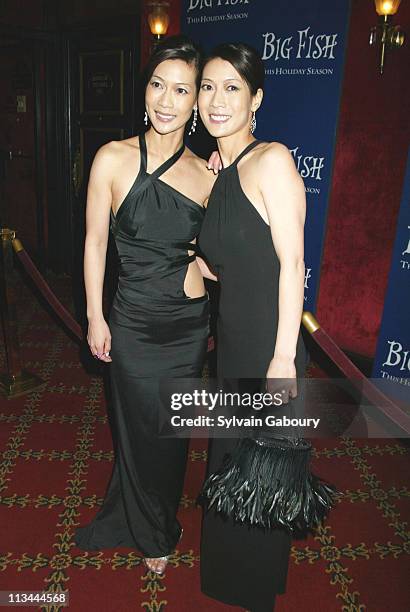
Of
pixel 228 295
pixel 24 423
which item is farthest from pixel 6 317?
pixel 228 295

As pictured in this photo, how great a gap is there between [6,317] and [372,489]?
9.21 ft

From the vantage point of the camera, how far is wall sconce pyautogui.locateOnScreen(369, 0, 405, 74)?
387cm

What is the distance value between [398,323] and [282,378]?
2.34 meters

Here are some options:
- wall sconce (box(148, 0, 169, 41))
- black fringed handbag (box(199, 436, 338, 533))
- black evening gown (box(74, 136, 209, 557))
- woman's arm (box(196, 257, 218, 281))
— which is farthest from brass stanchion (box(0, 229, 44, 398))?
wall sconce (box(148, 0, 169, 41))

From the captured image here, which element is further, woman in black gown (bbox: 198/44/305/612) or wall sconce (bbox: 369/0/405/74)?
wall sconce (bbox: 369/0/405/74)

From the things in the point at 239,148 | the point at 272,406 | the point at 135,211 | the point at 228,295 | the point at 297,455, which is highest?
the point at 239,148

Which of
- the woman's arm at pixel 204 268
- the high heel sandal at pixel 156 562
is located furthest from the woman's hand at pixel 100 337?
the high heel sandal at pixel 156 562

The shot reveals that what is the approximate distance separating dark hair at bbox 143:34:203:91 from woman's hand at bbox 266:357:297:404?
1.07 m

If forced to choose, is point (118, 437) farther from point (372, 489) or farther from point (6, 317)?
point (6, 317)

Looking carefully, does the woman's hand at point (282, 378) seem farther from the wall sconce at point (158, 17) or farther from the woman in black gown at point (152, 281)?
the wall sconce at point (158, 17)

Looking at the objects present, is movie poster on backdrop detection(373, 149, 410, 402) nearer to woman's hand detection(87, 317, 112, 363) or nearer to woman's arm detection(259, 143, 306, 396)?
woman's arm detection(259, 143, 306, 396)

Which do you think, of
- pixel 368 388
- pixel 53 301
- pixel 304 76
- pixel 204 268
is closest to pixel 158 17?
pixel 304 76

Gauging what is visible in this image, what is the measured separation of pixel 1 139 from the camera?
7.21 metres

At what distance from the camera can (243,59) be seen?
5.66 feet
